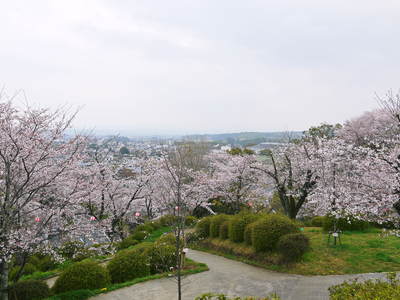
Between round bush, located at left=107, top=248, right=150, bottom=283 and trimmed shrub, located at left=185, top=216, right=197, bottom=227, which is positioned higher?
round bush, located at left=107, top=248, right=150, bottom=283

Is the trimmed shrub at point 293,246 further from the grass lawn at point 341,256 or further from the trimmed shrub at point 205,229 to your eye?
the trimmed shrub at point 205,229

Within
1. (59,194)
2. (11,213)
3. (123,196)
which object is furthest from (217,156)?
(11,213)

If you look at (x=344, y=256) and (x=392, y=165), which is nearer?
(x=392, y=165)

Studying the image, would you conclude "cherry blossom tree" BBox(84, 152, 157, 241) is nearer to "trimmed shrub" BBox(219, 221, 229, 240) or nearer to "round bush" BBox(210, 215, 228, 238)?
"round bush" BBox(210, 215, 228, 238)

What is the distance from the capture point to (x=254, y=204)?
2244 cm

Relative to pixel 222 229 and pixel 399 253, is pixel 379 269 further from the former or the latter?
pixel 222 229

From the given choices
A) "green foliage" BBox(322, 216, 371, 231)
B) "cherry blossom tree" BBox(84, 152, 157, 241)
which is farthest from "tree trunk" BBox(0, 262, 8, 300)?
"green foliage" BBox(322, 216, 371, 231)

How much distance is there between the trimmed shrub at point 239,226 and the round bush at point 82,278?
616 centimetres

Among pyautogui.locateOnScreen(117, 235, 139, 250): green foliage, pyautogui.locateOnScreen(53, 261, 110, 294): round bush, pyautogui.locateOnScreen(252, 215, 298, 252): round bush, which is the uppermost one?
pyautogui.locateOnScreen(252, 215, 298, 252): round bush

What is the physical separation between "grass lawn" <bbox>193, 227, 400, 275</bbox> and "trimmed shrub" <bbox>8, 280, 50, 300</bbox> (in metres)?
7.31

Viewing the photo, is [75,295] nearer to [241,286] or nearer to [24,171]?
[24,171]

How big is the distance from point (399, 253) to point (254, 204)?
40.2ft

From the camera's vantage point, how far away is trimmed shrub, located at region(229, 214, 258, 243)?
13406 millimetres

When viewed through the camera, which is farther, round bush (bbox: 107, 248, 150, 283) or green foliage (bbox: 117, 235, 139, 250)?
green foliage (bbox: 117, 235, 139, 250)
